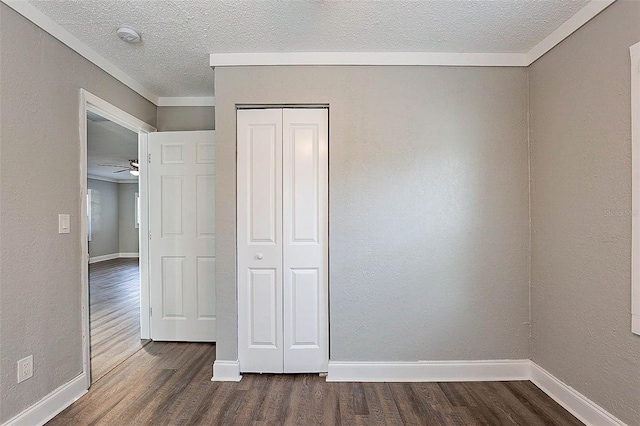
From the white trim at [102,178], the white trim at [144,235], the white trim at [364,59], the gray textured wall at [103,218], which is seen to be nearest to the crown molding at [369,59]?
the white trim at [364,59]

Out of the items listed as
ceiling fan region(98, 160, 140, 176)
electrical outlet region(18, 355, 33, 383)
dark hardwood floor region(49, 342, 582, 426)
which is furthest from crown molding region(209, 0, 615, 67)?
ceiling fan region(98, 160, 140, 176)

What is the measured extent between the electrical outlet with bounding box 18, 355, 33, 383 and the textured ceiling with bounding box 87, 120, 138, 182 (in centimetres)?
317

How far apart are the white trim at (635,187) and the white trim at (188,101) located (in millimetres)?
3298

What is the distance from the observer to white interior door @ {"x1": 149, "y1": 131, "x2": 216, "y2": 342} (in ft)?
11.0

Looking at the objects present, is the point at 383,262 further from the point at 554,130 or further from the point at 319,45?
the point at 319,45

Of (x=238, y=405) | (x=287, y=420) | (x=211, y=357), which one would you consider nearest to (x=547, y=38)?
(x=287, y=420)

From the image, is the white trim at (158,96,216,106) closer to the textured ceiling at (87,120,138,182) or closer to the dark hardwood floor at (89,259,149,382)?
the textured ceiling at (87,120,138,182)

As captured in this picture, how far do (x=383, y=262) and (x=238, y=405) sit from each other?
1.43 metres

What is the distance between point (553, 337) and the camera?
2393 mm

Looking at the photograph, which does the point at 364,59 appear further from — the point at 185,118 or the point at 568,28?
the point at 185,118

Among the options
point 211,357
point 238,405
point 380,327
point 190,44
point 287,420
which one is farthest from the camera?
point 211,357

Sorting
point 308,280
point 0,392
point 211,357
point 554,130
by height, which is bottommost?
point 211,357

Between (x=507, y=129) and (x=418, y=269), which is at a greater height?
(x=507, y=129)

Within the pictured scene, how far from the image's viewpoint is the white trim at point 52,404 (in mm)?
1942
